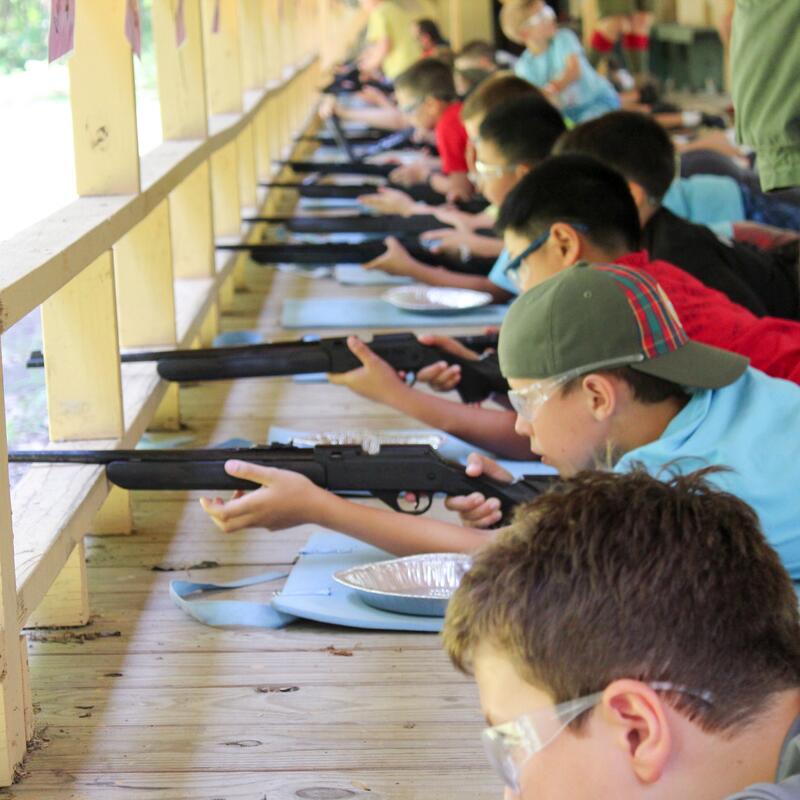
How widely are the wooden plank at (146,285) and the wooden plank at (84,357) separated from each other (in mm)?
795

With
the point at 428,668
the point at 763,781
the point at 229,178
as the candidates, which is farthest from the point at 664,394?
the point at 229,178

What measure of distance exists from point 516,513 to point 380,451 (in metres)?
1.55

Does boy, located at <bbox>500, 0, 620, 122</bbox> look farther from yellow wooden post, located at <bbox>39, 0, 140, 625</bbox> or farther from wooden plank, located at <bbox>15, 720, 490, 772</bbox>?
wooden plank, located at <bbox>15, 720, 490, 772</bbox>

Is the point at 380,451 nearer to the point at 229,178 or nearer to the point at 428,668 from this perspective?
the point at 428,668

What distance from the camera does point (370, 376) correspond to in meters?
3.89

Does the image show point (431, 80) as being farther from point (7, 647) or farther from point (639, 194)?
point (7, 647)

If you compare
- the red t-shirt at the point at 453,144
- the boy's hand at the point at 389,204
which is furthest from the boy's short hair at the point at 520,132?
the red t-shirt at the point at 453,144

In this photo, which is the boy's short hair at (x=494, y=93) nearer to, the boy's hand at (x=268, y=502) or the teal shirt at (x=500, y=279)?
the teal shirt at (x=500, y=279)

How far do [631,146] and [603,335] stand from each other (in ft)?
7.23

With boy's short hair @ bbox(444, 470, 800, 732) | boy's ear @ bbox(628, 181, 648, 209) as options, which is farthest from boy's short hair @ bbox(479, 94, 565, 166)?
boy's short hair @ bbox(444, 470, 800, 732)

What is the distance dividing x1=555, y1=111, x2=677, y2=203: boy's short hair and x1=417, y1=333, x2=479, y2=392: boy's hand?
0.94m

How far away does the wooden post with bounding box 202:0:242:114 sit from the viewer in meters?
6.51

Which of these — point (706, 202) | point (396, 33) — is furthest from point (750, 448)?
point (396, 33)

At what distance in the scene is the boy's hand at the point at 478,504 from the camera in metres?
3.05
